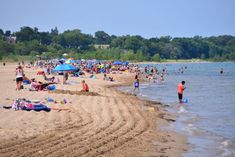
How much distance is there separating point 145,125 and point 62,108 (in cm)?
327

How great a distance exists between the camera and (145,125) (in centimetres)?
1379

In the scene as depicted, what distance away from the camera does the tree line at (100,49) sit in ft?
360

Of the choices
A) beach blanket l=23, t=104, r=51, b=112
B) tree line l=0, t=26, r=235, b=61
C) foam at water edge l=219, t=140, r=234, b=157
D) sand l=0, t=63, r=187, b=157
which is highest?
tree line l=0, t=26, r=235, b=61

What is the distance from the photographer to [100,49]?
139875mm

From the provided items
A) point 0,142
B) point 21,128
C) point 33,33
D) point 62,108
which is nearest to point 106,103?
point 62,108

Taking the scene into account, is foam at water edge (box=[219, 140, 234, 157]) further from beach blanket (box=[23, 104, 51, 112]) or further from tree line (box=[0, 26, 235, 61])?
tree line (box=[0, 26, 235, 61])

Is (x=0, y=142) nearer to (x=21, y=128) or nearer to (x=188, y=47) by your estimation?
(x=21, y=128)

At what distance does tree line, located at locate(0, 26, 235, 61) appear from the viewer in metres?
110

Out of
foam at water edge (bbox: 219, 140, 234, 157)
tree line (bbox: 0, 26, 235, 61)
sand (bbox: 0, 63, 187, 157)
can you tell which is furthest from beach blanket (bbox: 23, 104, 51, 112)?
tree line (bbox: 0, 26, 235, 61)

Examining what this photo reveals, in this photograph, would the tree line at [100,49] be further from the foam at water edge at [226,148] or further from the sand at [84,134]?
the foam at water edge at [226,148]

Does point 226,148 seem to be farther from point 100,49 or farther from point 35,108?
point 100,49

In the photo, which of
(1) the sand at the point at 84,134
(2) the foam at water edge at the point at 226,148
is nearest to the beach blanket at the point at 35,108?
(1) the sand at the point at 84,134

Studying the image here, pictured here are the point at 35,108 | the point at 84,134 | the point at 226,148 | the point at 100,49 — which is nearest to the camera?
the point at 84,134

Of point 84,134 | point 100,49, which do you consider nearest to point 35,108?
point 84,134
